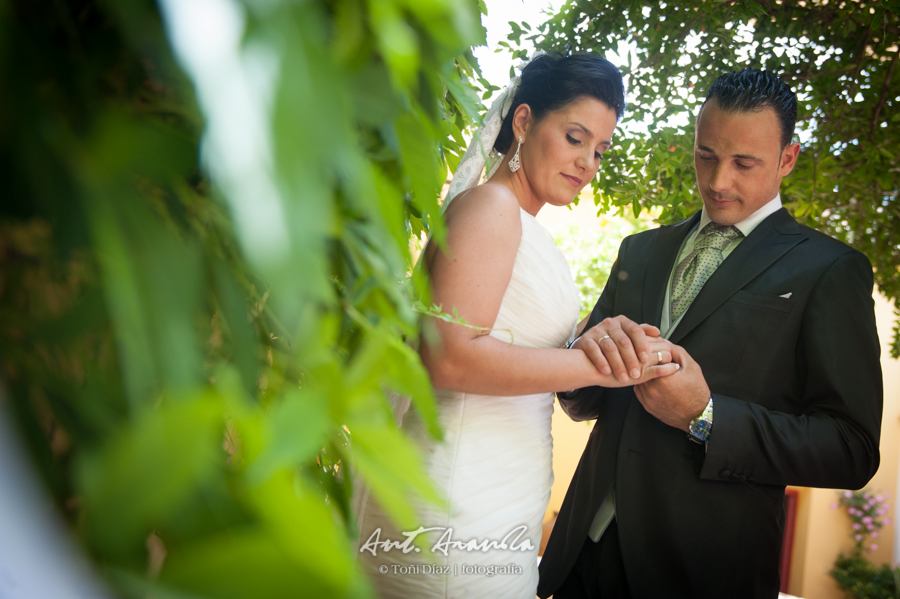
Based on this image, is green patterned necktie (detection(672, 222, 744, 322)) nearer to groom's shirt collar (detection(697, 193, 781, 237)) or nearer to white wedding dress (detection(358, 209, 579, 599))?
groom's shirt collar (detection(697, 193, 781, 237))

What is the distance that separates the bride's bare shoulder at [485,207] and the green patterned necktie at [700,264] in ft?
2.57

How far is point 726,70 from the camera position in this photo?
A: 7.70ft

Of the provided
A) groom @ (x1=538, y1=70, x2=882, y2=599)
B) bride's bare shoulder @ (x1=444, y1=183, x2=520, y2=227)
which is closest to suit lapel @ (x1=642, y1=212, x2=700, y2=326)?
groom @ (x1=538, y1=70, x2=882, y2=599)

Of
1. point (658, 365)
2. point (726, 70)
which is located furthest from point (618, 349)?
point (726, 70)

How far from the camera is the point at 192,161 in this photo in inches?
9.0

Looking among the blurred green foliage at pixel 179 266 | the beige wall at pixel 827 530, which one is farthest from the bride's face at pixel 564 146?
the beige wall at pixel 827 530

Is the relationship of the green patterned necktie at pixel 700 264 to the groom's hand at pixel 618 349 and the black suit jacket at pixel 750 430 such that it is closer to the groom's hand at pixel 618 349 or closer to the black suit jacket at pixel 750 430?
the black suit jacket at pixel 750 430

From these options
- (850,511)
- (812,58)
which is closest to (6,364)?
(812,58)

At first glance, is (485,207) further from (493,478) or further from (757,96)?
(757,96)

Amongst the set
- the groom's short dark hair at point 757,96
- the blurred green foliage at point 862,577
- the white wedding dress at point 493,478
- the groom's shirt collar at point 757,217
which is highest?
the groom's short dark hair at point 757,96

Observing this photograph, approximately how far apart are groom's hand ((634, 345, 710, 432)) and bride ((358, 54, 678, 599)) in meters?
0.04

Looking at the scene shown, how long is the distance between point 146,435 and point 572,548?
1814mm

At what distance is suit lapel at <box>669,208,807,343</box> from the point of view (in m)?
1.65

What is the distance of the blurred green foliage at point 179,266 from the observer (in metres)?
0.17
